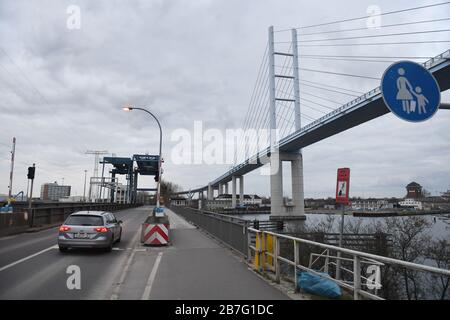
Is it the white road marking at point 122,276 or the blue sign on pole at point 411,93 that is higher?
the blue sign on pole at point 411,93

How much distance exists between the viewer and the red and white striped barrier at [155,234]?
14.3 m

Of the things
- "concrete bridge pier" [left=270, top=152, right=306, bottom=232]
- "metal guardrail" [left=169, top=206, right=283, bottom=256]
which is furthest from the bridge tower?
"metal guardrail" [left=169, top=206, right=283, bottom=256]

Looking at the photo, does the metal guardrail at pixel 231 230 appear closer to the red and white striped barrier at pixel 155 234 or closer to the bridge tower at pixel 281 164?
the red and white striped barrier at pixel 155 234

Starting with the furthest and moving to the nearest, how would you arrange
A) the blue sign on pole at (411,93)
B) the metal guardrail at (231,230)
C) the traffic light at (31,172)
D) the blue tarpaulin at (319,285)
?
the traffic light at (31,172), the metal guardrail at (231,230), the blue tarpaulin at (319,285), the blue sign on pole at (411,93)

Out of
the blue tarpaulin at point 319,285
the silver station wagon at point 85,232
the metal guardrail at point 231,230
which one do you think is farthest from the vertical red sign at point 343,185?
the silver station wagon at point 85,232

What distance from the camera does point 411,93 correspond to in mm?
4754

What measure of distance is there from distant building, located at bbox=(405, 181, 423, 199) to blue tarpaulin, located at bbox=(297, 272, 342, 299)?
2603 inches

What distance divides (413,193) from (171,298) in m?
68.7

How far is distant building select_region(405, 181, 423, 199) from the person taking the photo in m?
64.7

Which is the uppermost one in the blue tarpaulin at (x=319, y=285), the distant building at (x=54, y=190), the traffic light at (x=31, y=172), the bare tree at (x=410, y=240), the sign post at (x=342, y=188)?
the distant building at (x=54, y=190)

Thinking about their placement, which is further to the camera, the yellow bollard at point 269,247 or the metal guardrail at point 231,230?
the metal guardrail at point 231,230

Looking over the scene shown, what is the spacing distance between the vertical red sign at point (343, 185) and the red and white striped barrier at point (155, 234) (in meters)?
7.65

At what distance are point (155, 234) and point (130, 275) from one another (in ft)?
19.4

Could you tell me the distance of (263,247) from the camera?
940cm
